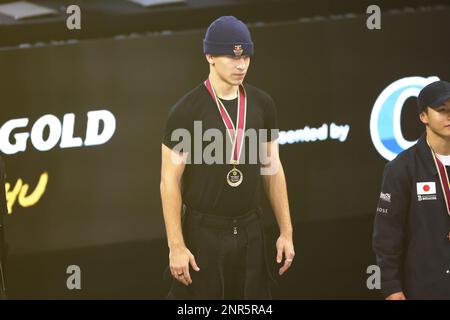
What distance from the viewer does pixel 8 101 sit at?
14.9 feet

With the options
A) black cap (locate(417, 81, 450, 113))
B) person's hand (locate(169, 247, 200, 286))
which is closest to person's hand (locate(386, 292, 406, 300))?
black cap (locate(417, 81, 450, 113))

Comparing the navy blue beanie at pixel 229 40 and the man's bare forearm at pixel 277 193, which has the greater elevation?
the navy blue beanie at pixel 229 40

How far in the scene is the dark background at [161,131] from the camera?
4586 mm

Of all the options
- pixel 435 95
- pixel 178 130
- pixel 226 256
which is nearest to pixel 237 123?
pixel 178 130

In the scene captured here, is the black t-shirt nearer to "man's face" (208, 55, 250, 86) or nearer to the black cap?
"man's face" (208, 55, 250, 86)

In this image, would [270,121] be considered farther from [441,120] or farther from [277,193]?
[441,120]

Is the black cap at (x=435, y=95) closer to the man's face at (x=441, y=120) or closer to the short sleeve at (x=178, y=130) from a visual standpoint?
the man's face at (x=441, y=120)

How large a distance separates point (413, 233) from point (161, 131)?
171cm

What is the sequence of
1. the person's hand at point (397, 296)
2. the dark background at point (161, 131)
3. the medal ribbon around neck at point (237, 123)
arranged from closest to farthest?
the person's hand at point (397, 296)
the medal ribbon around neck at point (237, 123)
the dark background at point (161, 131)

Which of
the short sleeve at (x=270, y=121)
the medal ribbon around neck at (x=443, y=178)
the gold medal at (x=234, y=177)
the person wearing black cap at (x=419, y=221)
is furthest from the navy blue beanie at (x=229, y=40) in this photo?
the medal ribbon around neck at (x=443, y=178)

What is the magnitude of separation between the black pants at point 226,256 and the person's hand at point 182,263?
0.04 m

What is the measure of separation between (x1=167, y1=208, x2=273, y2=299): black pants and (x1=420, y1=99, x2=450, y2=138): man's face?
96 cm

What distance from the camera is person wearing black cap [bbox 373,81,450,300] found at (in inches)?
140

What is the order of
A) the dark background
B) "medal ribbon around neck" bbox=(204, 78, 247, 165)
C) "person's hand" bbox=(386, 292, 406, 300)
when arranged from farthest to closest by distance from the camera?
the dark background
"medal ribbon around neck" bbox=(204, 78, 247, 165)
"person's hand" bbox=(386, 292, 406, 300)
